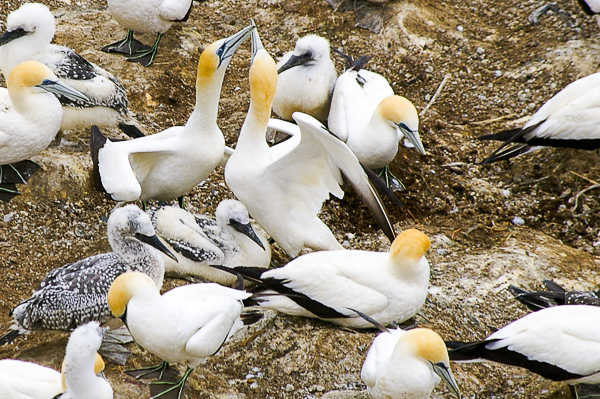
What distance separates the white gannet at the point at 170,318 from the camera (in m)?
3.35

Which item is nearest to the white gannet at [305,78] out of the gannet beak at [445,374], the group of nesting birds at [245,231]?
the group of nesting birds at [245,231]

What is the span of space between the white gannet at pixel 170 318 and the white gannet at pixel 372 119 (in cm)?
205

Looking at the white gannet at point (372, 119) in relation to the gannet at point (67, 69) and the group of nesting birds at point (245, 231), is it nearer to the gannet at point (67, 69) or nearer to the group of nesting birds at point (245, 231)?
the group of nesting birds at point (245, 231)

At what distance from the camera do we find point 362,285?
390 cm

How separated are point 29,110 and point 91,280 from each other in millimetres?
1387

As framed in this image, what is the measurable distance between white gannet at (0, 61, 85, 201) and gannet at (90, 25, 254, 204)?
340mm

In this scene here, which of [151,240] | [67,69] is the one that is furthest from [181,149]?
[67,69]

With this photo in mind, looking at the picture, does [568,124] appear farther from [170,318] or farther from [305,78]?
[170,318]

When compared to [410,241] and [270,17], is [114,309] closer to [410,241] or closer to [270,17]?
[410,241]

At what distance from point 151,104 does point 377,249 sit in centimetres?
231

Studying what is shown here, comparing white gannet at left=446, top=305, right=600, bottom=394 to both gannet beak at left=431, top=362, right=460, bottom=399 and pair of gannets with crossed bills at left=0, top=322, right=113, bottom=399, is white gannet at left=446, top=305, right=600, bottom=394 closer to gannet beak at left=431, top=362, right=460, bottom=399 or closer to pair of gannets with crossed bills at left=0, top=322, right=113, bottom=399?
gannet beak at left=431, top=362, right=460, bottom=399

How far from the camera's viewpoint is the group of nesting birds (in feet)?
11.0

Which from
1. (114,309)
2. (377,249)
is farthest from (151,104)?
(114,309)

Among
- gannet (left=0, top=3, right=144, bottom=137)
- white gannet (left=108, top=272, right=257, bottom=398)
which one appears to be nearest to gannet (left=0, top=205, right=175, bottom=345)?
white gannet (left=108, top=272, right=257, bottom=398)
